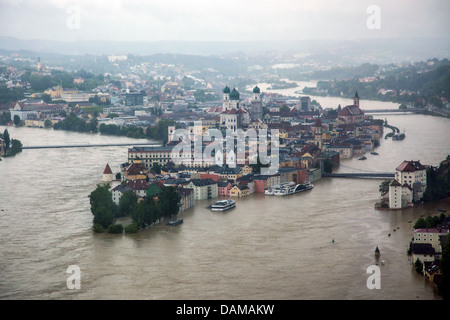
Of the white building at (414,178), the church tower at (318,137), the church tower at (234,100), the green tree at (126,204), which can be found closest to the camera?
the green tree at (126,204)

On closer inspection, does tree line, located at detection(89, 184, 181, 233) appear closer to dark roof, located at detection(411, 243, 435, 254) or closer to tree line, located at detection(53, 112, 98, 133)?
dark roof, located at detection(411, 243, 435, 254)

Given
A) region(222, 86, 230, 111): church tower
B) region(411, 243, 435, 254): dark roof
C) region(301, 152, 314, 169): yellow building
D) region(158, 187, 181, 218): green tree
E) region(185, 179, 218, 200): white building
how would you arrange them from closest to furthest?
region(411, 243, 435, 254): dark roof → region(158, 187, 181, 218): green tree → region(185, 179, 218, 200): white building → region(301, 152, 314, 169): yellow building → region(222, 86, 230, 111): church tower

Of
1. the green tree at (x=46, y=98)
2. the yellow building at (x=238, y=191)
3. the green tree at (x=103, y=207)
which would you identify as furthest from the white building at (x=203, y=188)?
the green tree at (x=46, y=98)

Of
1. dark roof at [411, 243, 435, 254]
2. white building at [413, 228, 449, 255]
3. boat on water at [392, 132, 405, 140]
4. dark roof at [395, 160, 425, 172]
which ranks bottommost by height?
dark roof at [411, 243, 435, 254]

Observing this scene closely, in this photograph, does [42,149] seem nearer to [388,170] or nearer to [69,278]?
[388,170]

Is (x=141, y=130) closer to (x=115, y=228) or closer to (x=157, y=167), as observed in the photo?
(x=157, y=167)

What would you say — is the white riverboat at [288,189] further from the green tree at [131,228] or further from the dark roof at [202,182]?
the green tree at [131,228]

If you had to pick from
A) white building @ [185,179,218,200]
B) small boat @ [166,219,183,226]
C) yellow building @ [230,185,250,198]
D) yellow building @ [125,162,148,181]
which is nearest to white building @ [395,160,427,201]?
yellow building @ [230,185,250,198]
